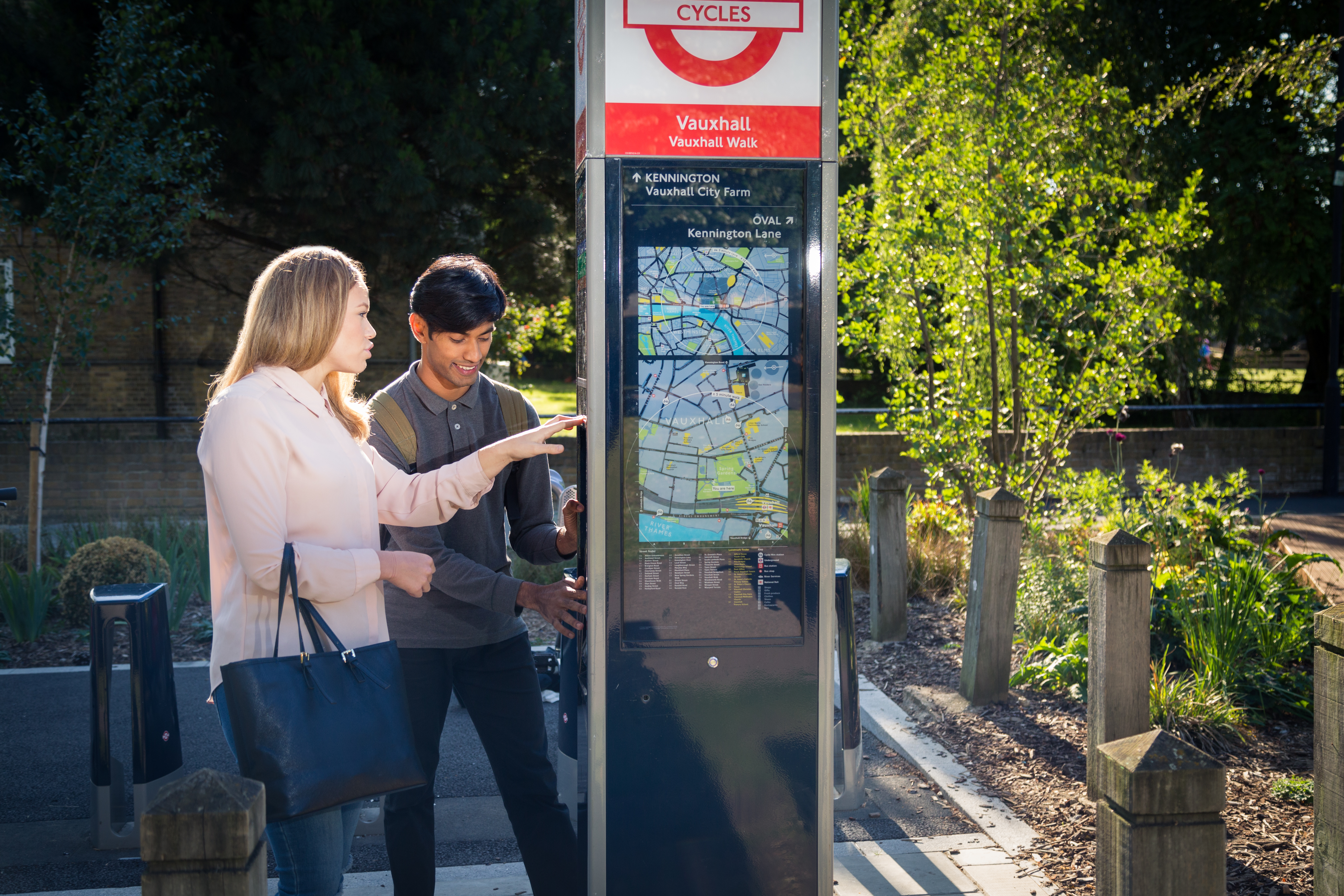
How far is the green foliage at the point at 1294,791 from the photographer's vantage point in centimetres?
398

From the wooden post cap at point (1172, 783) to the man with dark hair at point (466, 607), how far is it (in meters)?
1.29

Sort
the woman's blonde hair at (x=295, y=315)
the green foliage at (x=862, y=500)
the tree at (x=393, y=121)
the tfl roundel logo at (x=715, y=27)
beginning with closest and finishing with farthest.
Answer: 1. the woman's blonde hair at (x=295, y=315)
2. the tfl roundel logo at (x=715, y=27)
3. the green foliage at (x=862, y=500)
4. the tree at (x=393, y=121)

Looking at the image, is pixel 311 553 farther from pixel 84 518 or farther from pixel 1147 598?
pixel 84 518

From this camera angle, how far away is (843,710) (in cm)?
375

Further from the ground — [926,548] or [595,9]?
[595,9]

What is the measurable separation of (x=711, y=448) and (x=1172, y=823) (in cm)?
125

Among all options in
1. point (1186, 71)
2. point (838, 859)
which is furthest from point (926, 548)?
point (1186, 71)

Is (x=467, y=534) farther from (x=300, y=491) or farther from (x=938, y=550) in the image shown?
(x=938, y=550)

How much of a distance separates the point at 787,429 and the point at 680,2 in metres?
1.06

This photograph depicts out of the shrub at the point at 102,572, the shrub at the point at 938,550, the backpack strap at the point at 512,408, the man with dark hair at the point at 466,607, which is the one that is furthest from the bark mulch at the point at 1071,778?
the shrub at the point at 102,572

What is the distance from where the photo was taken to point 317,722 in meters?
2.11

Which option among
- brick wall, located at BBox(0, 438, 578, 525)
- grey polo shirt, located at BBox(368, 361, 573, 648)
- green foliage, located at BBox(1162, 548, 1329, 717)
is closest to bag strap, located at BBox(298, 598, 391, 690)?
grey polo shirt, located at BBox(368, 361, 573, 648)

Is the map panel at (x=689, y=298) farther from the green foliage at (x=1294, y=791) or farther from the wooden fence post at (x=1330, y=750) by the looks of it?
the green foliage at (x=1294, y=791)

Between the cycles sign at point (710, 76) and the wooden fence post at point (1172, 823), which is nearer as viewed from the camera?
the wooden fence post at point (1172, 823)
